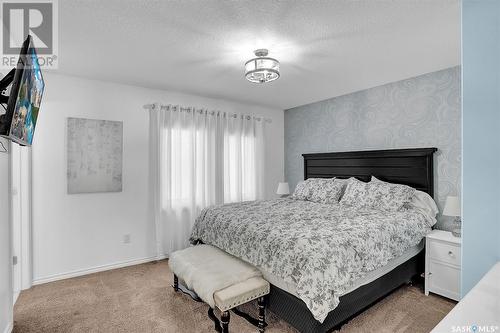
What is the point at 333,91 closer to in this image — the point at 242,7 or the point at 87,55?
the point at 242,7

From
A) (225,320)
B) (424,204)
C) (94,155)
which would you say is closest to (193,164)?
(94,155)

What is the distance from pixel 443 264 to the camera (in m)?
2.59

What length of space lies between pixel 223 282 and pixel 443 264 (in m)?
2.21

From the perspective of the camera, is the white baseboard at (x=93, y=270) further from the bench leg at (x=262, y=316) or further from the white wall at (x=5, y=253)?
the bench leg at (x=262, y=316)

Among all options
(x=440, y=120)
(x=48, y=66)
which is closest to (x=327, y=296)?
(x=440, y=120)

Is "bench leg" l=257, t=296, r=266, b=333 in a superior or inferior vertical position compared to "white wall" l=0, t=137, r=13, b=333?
inferior

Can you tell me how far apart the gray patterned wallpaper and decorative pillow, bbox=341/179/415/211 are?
48cm

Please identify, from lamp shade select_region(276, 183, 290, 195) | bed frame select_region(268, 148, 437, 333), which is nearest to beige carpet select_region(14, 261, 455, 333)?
bed frame select_region(268, 148, 437, 333)

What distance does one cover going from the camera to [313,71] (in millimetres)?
3074

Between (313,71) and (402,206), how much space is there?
1.87m

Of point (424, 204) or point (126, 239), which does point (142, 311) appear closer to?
point (126, 239)

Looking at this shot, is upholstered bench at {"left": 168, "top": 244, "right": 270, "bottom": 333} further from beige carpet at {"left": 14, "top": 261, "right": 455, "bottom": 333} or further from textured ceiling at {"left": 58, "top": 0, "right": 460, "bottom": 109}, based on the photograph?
textured ceiling at {"left": 58, "top": 0, "right": 460, "bottom": 109}

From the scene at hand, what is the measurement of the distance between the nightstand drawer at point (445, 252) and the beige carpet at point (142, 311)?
0.40m

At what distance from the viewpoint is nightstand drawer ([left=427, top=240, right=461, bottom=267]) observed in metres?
2.51
